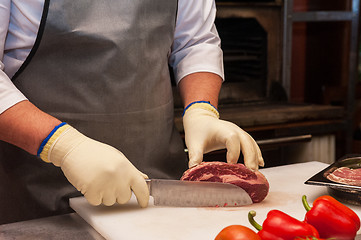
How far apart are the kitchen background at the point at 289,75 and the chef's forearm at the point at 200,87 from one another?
33.9 inches

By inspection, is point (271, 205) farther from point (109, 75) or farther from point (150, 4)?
point (150, 4)

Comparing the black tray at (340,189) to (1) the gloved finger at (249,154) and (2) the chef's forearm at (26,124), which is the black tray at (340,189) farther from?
(2) the chef's forearm at (26,124)

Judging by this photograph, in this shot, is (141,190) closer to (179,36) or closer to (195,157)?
(195,157)

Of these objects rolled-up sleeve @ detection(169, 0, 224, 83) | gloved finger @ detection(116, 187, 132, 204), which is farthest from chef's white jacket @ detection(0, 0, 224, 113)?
gloved finger @ detection(116, 187, 132, 204)

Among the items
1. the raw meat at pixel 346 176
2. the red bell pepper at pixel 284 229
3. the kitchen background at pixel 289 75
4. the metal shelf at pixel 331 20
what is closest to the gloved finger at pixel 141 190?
the red bell pepper at pixel 284 229

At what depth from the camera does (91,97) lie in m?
1.54

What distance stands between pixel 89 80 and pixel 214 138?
0.44 m

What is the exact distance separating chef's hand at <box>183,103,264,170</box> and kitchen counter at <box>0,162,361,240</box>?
15 centimetres

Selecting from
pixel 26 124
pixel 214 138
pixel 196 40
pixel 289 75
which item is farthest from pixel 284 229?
pixel 289 75

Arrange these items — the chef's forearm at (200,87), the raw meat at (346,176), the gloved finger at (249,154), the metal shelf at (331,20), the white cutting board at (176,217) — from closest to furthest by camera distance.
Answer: the white cutting board at (176,217) < the raw meat at (346,176) < the gloved finger at (249,154) < the chef's forearm at (200,87) < the metal shelf at (331,20)

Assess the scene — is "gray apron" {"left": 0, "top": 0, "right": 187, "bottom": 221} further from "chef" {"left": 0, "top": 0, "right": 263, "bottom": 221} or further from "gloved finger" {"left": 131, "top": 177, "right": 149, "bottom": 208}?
"gloved finger" {"left": 131, "top": 177, "right": 149, "bottom": 208}

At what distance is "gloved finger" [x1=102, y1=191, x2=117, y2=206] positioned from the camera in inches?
49.4

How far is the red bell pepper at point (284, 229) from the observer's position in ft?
3.19

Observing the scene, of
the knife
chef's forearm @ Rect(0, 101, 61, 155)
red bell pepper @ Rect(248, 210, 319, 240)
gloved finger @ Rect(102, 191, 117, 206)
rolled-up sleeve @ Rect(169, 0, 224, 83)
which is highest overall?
rolled-up sleeve @ Rect(169, 0, 224, 83)
